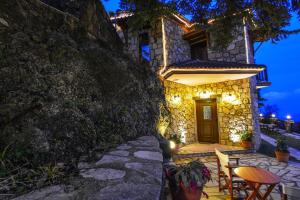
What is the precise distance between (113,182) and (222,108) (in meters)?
8.27

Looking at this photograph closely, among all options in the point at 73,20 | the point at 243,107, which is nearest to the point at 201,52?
the point at 243,107

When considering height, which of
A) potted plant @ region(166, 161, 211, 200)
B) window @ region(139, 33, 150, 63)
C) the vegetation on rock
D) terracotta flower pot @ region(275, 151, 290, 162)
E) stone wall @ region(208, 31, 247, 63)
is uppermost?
window @ region(139, 33, 150, 63)

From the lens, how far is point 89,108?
9.73ft

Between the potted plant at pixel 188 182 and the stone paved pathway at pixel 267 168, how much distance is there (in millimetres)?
1662

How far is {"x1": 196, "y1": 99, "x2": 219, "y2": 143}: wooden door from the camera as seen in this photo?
357 inches

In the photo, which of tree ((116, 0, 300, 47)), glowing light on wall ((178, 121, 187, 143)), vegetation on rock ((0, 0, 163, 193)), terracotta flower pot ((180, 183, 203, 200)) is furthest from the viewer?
glowing light on wall ((178, 121, 187, 143))

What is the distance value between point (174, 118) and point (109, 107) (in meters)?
5.11

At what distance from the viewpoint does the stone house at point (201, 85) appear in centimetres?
809

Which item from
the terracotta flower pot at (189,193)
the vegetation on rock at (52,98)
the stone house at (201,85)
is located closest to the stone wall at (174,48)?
the stone house at (201,85)

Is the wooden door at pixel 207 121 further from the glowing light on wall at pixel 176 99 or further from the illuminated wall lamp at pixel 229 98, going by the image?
the glowing light on wall at pixel 176 99

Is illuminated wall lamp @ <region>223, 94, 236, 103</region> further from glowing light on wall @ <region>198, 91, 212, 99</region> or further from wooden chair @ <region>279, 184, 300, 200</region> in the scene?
wooden chair @ <region>279, 184, 300, 200</region>

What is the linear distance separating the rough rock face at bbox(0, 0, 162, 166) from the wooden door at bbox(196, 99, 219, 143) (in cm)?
560

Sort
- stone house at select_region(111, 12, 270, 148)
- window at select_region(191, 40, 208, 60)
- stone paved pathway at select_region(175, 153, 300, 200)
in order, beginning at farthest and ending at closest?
window at select_region(191, 40, 208, 60) → stone house at select_region(111, 12, 270, 148) → stone paved pathway at select_region(175, 153, 300, 200)

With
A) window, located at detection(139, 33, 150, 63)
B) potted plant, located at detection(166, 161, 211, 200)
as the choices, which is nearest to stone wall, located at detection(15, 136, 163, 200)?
potted plant, located at detection(166, 161, 211, 200)
